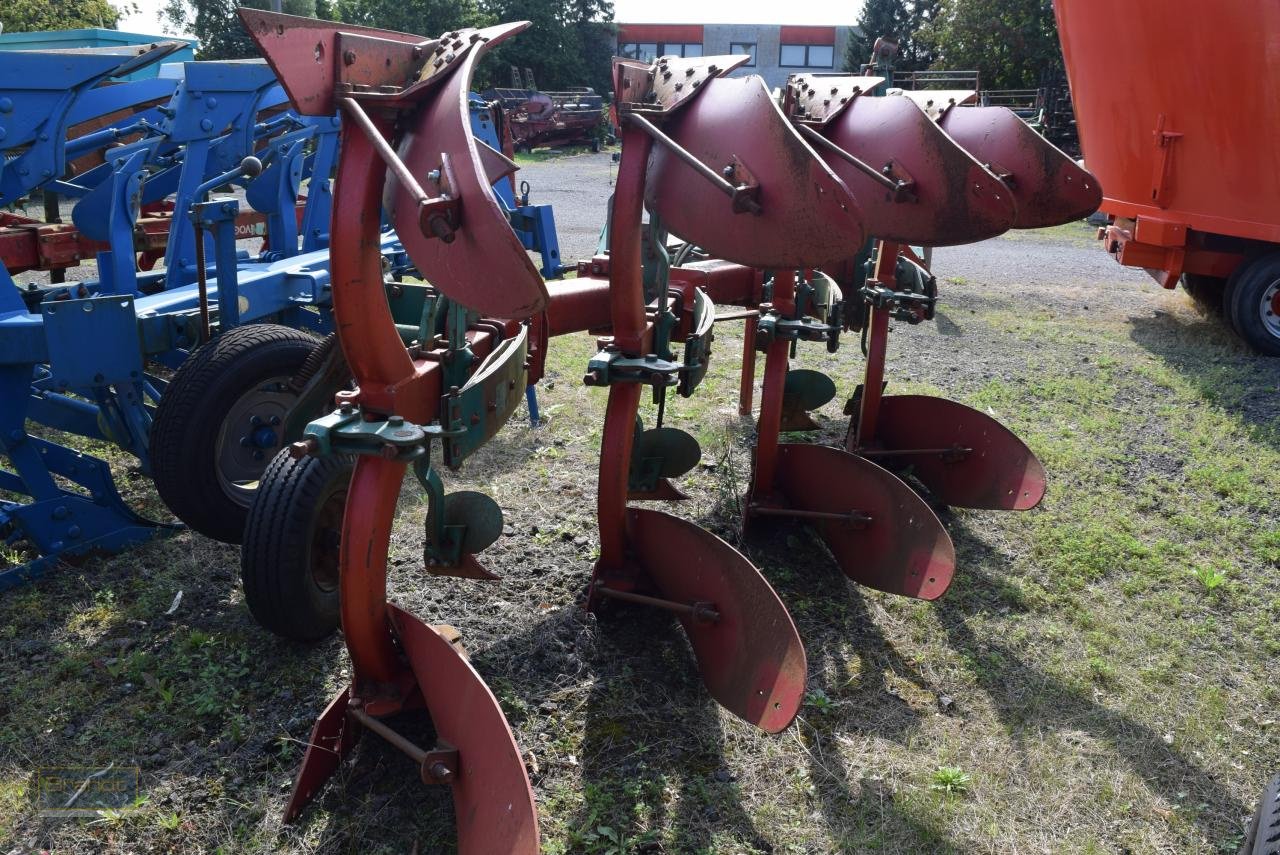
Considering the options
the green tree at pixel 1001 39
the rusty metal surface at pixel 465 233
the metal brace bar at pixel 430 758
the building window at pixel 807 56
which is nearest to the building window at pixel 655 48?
the building window at pixel 807 56

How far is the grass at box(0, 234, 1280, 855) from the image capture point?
7.92 ft

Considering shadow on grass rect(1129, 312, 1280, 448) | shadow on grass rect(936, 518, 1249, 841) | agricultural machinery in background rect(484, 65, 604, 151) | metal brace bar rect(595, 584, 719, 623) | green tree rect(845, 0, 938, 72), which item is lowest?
shadow on grass rect(936, 518, 1249, 841)

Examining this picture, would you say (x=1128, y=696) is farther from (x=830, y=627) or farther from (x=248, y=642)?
(x=248, y=642)

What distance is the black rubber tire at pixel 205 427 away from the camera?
3.30 meters

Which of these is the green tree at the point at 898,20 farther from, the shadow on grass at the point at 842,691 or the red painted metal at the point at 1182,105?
the shadow on grass at the point at 842,691

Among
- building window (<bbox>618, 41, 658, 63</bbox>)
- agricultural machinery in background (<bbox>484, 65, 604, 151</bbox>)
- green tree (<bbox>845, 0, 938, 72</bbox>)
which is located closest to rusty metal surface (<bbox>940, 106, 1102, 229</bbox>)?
agricultural machinery in background (<bbox>484, 65, 604, 151</bbox>)

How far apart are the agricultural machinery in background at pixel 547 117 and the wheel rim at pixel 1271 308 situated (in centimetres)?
1775

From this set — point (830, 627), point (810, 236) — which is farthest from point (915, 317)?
point (810, 236)

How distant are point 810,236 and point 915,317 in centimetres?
214

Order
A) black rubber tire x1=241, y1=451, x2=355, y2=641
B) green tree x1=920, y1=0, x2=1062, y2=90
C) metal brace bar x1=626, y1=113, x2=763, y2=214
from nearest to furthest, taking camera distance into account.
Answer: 1. metal brace bar x1=626, y1=113, x2=763, y2=214
2. black rubber tire x1=241, y1=451, x2=355, y2=641
3. green tree x1=920, y1=0, x2=1062, y2=90

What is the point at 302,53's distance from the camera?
1.97 m

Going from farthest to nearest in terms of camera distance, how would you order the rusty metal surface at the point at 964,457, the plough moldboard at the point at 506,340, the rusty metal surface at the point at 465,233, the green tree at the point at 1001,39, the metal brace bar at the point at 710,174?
the green tree at the point at 1001,39 → the rusty metal surface at the point at 964,457 → the metal brace bar at the point at 710,174 → the plough moldboard at the point at 506,340 → the rusty metal surface at the point at 465,233

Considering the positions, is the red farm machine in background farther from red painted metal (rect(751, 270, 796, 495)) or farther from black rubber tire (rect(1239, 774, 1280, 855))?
black rubber tire (rect(1239, 774, 1280, 855))

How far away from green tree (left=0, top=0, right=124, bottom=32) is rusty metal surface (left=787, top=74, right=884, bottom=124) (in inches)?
588
